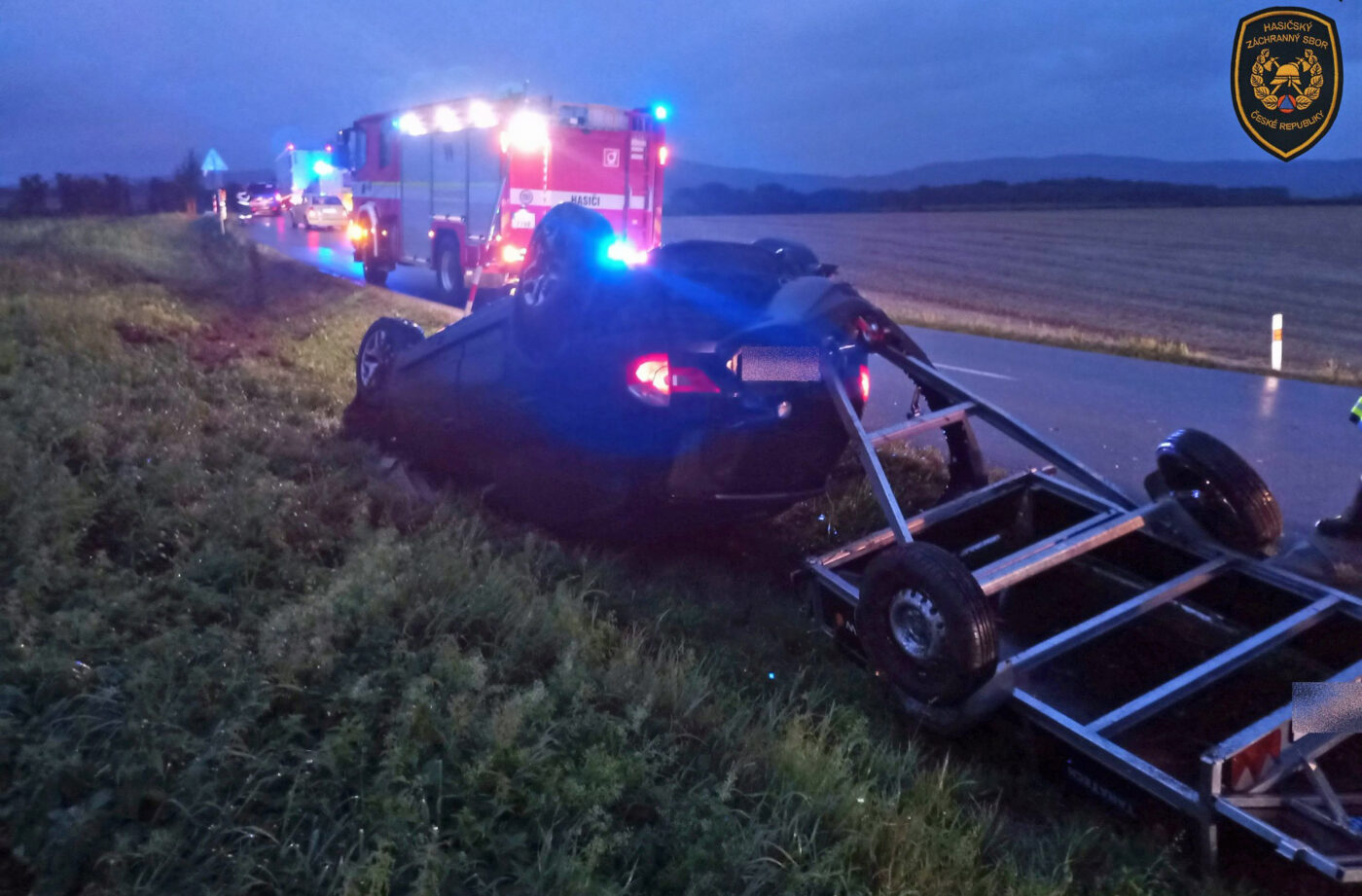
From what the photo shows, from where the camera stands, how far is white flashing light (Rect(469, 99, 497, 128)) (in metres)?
15.3

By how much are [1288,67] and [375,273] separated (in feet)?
53.8

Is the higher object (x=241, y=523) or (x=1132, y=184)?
(x=1132, y=184)

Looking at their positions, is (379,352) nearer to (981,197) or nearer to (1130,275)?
(1130,275)

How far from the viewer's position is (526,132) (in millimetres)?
14938

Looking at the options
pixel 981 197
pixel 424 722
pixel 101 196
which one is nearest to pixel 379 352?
pixel 424 722

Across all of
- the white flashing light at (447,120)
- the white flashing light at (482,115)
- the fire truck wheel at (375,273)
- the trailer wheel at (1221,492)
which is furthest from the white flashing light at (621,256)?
the fire truck wheel at (375,273)

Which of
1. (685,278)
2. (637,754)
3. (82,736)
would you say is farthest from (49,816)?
(685,278)

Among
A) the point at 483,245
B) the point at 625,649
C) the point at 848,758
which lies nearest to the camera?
the point at 848,758

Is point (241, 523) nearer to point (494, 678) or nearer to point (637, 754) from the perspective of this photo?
point (494, 678)

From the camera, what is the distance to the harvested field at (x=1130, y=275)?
2011 centimetres

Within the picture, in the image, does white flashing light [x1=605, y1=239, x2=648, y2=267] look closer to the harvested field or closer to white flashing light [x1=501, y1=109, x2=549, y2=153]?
white flashing light [x1=501, y1=109, x2=549, y2=153]

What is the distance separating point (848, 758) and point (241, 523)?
9.62 feet

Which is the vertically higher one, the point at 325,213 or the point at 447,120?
the point at 447,120

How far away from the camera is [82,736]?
129 inches
